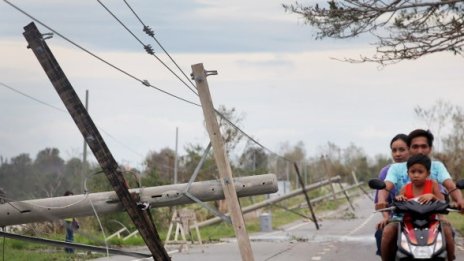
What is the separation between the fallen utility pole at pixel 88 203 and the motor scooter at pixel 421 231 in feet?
11.3

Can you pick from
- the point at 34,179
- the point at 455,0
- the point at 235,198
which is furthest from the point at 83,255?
the point at 455,0

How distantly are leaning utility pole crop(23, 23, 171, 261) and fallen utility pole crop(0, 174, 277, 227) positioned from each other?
1.61 ft

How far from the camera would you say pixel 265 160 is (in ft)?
161

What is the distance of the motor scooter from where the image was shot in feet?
24.6

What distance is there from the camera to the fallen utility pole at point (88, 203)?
975cm

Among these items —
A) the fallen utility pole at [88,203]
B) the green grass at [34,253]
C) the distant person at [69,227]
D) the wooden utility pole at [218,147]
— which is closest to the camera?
the fallen utility pole at [88,203]

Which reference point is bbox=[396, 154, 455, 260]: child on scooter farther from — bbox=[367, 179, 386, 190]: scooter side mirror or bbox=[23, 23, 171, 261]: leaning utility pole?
bbox=[23, 23, 171, 261]: leaning utility pole

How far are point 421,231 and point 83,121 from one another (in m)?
3.78

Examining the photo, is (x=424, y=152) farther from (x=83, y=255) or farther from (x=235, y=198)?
(x=83, y=255)

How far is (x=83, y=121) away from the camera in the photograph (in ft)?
29.9

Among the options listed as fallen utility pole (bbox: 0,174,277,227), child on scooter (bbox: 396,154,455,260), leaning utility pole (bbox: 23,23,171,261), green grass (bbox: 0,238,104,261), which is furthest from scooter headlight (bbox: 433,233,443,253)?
green grass (bbox: 0,238,104,261)

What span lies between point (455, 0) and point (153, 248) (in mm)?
9128

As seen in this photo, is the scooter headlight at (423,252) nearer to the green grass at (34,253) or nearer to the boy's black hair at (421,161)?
the boy's black hair at (421,161)

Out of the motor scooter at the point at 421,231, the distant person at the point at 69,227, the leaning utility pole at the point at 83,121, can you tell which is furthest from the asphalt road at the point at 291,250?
the motor scooter at the point at 421,231
